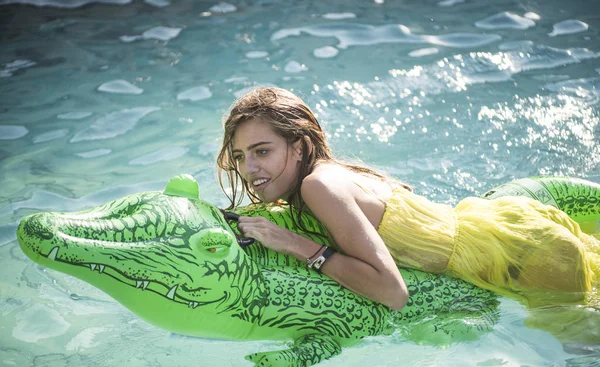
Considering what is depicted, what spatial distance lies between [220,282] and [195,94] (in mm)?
4282

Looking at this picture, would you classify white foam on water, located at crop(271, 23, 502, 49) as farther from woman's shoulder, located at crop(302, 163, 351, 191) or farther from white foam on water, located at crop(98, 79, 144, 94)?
woman's shoulder, located at crop(302, 163, 351, 191)

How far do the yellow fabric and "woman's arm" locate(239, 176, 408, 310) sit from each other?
0.96 feet

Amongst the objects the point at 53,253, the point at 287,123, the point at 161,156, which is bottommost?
the point at 161,156

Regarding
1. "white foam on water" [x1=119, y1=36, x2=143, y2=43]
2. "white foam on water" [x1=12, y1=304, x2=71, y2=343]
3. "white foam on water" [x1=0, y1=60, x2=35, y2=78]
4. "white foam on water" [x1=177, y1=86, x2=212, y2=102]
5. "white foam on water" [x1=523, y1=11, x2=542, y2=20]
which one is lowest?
"white foam on water" [x1=12, y1=304, x2=71, y2=343]

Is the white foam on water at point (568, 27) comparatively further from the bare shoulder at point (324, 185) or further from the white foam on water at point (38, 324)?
the white foam on water at point (38, 324)

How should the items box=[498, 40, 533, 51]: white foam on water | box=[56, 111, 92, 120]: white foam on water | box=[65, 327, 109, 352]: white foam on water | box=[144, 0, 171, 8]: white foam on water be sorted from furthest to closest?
box=[144, 0, 171, 8]: white foam on water < box=[498, 40, 533, 51]: white foam on water < box=[56, 111, 92, 120]: white foam on water < box=[65, 327, 109, 352]: white foam on water

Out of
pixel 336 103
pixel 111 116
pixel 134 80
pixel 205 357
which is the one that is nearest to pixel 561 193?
pixel 205 357

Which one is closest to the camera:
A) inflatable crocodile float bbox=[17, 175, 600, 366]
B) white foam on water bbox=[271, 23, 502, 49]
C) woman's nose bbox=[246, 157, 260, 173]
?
inflatable crocodile float bbox=[17, 175, 600, 366]

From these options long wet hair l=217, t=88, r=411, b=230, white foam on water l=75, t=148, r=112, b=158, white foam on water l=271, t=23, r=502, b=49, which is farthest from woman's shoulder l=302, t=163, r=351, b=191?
white foam on water l=271, t=23, r=502, b=49

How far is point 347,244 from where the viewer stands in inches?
132

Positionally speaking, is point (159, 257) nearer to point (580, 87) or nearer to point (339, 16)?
point (580, 87)

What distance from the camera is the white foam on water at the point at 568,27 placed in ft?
27.4

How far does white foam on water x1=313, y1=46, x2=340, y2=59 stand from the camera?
777 centimetres

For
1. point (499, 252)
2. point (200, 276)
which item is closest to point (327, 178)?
point (200, 276)
